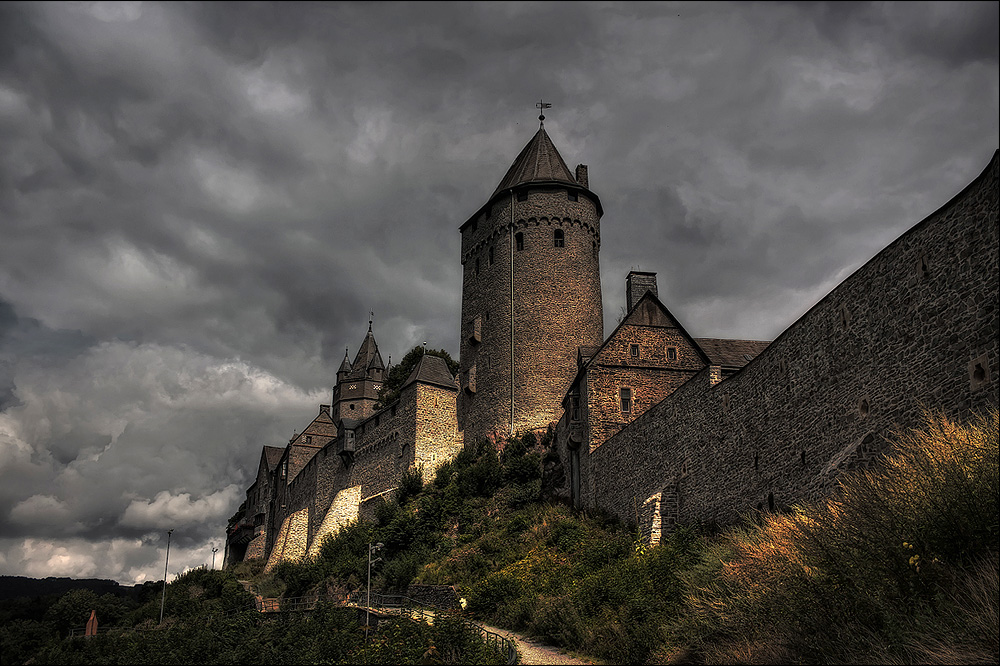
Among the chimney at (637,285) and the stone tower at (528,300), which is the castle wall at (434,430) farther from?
the chimney at (637,285)

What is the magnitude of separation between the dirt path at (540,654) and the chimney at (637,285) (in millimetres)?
20008

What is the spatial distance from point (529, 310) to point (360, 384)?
43.6m

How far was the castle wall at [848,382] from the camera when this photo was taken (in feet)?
36.5

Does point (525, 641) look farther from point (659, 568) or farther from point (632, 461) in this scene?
point (632, 461)

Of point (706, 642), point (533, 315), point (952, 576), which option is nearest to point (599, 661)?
point (706, 642)

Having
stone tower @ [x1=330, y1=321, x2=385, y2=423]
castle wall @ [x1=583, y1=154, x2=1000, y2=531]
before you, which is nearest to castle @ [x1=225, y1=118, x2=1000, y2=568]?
castle wall @ [x1=583, y1=154, x2=1000, y2=531]

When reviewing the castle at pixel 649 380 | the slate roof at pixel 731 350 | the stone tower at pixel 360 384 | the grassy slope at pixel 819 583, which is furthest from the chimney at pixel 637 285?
the stone tower at pixel 360 384

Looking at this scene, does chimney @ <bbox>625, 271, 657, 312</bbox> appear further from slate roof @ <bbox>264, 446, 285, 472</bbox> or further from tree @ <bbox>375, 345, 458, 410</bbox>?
slate roof @ <bbox>264, 446, 285, 472</bbox>

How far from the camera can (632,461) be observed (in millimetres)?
24328

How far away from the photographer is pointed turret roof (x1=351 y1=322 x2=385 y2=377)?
268ft

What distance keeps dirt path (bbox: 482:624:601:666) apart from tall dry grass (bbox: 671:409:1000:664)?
3195 millimetres

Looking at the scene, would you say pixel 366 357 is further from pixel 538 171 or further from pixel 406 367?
pixel 538 171

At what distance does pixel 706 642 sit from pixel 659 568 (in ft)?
15.1

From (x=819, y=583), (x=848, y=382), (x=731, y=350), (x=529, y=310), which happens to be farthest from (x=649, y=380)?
(x=819, y=583)
